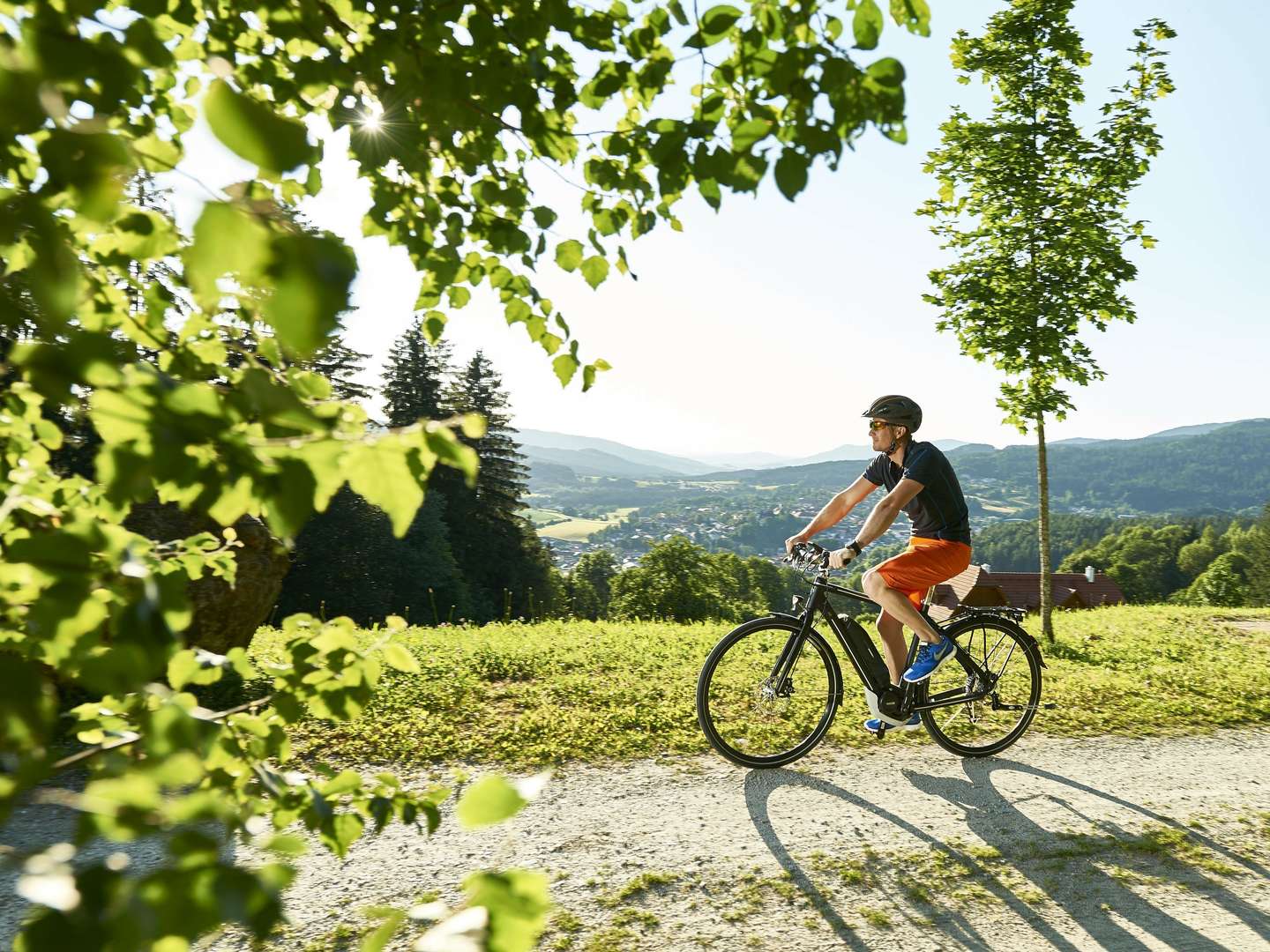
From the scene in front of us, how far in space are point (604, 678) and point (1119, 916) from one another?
432cm

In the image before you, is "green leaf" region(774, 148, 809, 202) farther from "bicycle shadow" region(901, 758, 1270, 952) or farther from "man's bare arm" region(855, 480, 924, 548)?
"man's bare arm" region(855, 480, 924, 548)

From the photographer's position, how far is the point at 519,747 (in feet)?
18.2

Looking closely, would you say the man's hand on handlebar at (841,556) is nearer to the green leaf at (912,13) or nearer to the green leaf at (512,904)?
the green leaf at (912,13)

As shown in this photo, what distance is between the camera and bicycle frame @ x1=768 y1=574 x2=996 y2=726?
556 centimetres

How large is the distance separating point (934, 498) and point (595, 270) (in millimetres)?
3809

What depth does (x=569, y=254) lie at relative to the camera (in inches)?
87.9

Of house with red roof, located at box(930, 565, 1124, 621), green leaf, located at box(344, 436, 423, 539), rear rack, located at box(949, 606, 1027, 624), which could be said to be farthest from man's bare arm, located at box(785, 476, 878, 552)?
house with red roof, located at box(930, 565, 1124, 621)

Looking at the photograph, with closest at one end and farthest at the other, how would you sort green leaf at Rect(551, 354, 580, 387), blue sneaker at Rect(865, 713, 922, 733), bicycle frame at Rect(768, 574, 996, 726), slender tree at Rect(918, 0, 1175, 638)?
green leaf at Rect(551, 354, 580, 387) < bicycle frame at Rect(768, 574, 996, 726) < blue sneaker at Rect(865, 713, 922, 733) < slender tree at Rect(918, 0, 1175, 638)

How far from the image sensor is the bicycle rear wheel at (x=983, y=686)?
5809mm

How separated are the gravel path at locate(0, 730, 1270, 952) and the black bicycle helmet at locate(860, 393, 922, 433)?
221 cm

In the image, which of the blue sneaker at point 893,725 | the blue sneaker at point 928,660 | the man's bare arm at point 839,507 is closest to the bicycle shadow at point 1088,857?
the blue sneaker at point 893,725

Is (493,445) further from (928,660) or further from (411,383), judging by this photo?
(928,660)

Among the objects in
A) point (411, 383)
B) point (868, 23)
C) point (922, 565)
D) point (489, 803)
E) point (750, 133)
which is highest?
point (411, 383)

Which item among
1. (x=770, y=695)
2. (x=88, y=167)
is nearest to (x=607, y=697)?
(x=770, y=695)
